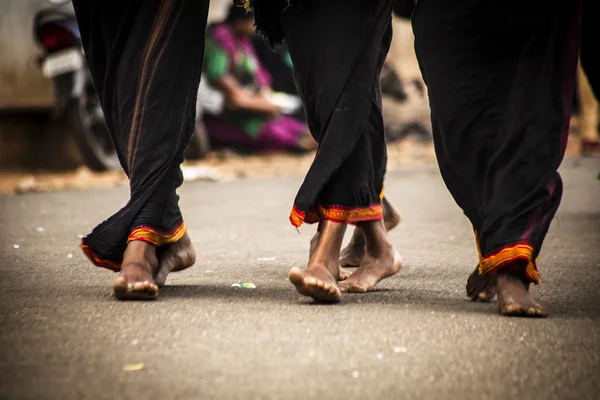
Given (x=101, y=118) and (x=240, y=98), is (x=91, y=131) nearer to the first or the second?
(x=101, y=118)

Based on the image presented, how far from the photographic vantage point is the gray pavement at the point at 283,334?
2008 millimetres

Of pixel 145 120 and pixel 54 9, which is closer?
pixel 145 120

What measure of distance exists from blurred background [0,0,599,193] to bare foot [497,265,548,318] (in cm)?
508

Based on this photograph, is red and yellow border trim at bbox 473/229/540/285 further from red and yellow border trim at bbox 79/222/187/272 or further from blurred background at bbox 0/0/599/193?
blurred background at bbox 0/0/599/193

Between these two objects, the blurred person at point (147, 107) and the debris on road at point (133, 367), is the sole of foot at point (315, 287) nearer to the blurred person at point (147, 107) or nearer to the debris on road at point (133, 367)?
the blurred person at point (147, 107)

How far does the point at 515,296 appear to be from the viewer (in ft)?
8.77

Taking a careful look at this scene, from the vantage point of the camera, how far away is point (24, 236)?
4645 mm

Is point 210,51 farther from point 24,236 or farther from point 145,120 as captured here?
point 145,120

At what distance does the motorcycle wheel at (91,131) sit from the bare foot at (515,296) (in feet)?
17.4

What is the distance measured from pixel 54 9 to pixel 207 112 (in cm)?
235

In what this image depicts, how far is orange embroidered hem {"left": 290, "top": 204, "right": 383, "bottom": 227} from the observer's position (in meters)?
2.98

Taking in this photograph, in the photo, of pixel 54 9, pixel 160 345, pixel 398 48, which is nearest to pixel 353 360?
pixel 160 345

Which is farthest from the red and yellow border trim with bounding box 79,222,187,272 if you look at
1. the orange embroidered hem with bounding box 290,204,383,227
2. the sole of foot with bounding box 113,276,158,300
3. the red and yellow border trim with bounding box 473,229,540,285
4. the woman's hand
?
the woman's hand

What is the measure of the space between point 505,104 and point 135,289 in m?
Answer: 1.13
